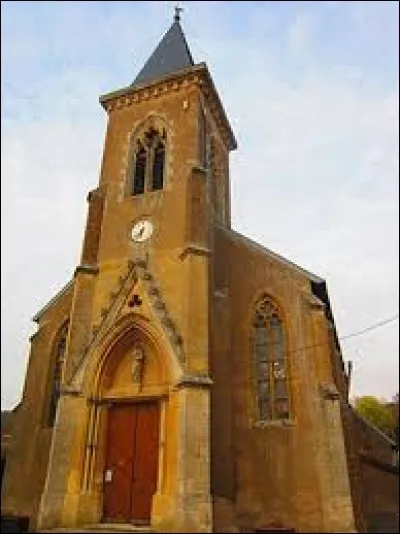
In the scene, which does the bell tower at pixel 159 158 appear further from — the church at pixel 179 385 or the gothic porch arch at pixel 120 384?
the gothic porch arch at pixel 120 384

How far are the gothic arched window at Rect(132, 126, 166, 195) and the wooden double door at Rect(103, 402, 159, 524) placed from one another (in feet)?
26.9

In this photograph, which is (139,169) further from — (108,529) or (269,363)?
(108,529)

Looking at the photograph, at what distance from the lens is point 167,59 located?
2348 centimetres

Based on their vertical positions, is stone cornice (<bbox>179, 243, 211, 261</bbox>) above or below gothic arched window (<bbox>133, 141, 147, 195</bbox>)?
below

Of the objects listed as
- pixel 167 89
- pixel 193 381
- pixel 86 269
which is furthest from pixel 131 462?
pixel 167 89

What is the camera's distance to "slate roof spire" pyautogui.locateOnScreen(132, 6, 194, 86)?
22.1 m

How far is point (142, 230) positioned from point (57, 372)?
573cm

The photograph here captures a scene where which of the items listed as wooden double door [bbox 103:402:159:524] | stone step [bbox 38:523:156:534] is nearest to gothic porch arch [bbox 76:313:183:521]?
wooden double door [bbox 103:402:159:524]

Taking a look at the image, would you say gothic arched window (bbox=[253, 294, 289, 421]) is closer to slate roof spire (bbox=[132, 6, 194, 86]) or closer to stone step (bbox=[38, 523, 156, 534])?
stone step (bbox=[38, 523, 156, 534])

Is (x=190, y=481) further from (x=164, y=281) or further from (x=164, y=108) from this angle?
(x=164, y=108)

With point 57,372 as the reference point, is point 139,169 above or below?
above

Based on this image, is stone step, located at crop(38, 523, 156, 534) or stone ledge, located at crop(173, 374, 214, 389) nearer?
stone step, located at crop(38, 523, 156, 534)

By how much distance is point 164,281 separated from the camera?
52.2 ft

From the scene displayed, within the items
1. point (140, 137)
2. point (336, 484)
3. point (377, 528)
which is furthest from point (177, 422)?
point (140, 137)
